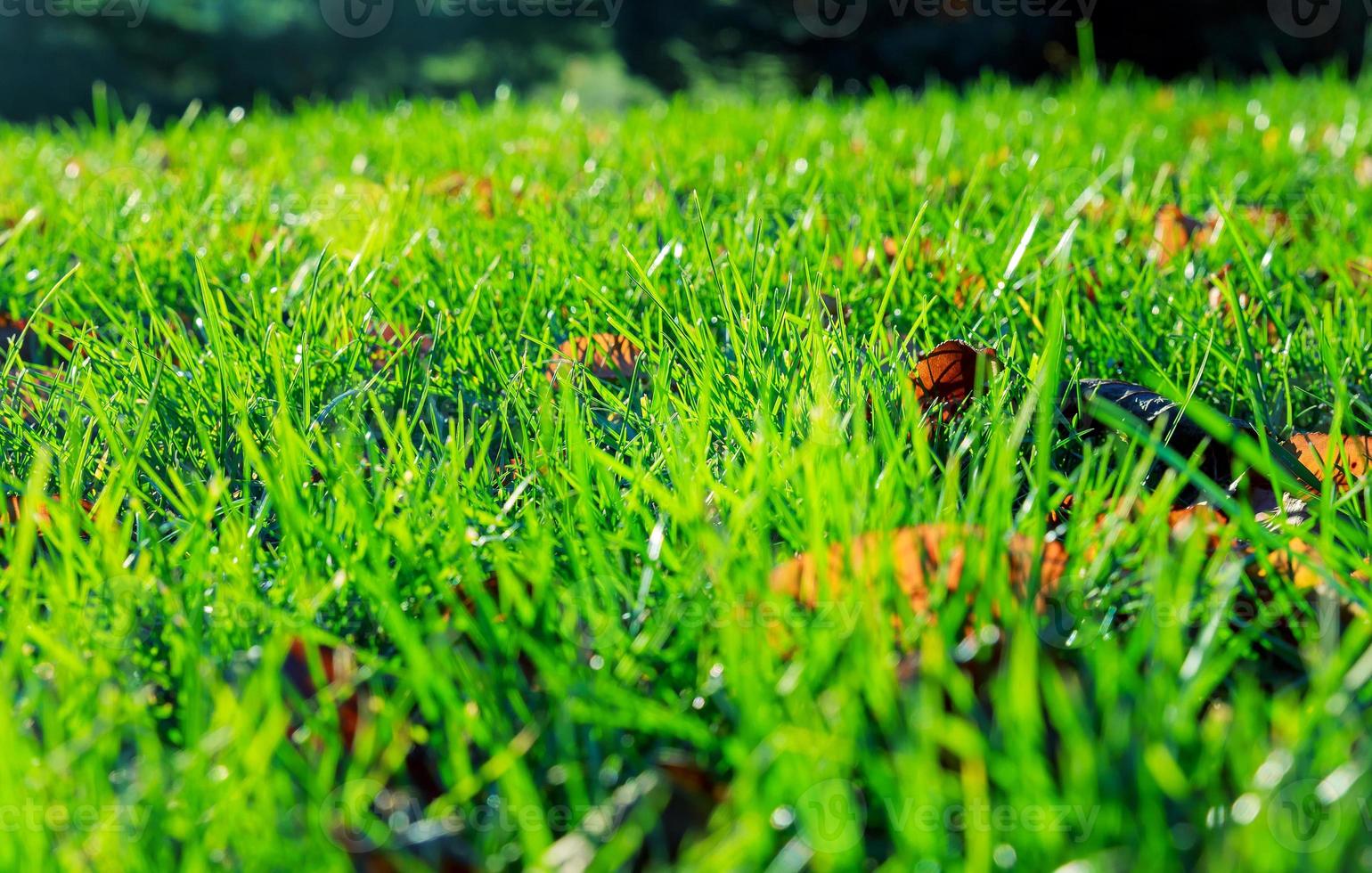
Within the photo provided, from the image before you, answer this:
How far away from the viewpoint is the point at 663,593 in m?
1.01

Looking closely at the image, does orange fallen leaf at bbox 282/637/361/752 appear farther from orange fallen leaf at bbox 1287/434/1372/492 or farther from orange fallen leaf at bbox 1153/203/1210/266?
orange fallen leaf at bbox 1153/203/1210/266

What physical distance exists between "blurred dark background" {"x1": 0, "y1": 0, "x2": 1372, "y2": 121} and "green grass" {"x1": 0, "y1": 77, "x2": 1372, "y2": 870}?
6.98 metres

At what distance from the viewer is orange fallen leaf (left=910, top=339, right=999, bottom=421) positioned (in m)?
1.32

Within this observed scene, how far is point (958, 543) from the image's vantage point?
0.91m

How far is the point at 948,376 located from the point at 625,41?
27.9 ft

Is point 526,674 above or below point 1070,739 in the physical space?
below

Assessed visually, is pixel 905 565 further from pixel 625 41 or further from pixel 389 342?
pixel 625 41

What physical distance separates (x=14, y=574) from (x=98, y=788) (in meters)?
0.26

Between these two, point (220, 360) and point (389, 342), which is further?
point (389, 342)

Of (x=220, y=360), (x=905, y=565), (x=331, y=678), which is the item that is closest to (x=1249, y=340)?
(x=905, y=565)

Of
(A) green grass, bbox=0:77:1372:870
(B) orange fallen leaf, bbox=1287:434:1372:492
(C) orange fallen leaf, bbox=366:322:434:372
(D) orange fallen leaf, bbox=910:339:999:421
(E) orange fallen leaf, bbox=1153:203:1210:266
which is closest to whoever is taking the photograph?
(A) green grass, bbox=0:77:1372:870

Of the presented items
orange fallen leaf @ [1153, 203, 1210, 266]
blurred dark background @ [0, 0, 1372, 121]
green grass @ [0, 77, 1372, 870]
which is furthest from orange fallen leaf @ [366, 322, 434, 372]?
blurred dark background @ [0, 0, 1372, 121]

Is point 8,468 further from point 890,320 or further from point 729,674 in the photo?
point 890,320

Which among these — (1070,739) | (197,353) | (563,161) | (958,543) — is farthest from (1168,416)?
(563,161)
